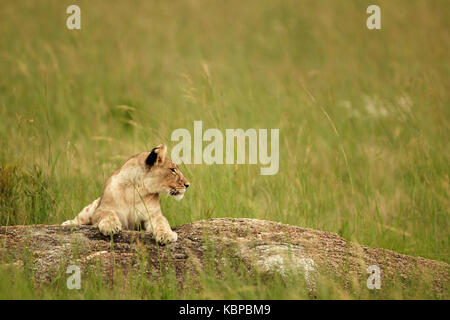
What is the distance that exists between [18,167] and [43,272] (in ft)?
6.49

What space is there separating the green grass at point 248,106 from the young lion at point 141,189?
2.94 ft

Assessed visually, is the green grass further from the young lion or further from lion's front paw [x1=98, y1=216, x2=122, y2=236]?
the young lion

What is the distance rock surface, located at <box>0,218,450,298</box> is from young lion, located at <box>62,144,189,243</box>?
20 cm

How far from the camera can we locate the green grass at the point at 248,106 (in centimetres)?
634

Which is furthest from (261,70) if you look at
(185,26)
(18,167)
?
(18,167)

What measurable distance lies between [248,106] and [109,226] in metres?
4.29

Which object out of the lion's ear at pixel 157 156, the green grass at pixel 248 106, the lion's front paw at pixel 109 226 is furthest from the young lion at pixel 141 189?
the green grass at pixel 248 106

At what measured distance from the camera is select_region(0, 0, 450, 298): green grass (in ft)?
20.8

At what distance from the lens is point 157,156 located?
5.03m

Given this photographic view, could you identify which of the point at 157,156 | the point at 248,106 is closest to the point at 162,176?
the point at 157,156

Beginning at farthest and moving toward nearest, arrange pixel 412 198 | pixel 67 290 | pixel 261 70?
pixel 261 70 → pixel 412 198 → pixel 67 290

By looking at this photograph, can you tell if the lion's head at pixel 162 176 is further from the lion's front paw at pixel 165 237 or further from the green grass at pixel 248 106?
the green grass at pixel 248 106

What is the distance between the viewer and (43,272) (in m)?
4.49
